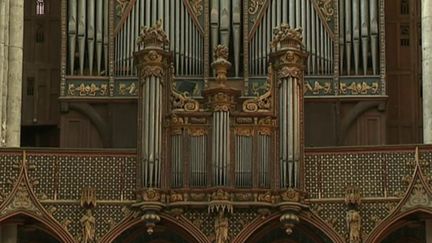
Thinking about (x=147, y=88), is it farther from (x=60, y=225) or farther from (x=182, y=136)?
(x=60, y=225)

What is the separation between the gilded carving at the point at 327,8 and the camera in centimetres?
3312

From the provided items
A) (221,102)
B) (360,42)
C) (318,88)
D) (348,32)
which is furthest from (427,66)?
(221,102)

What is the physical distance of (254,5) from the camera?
33.3 m

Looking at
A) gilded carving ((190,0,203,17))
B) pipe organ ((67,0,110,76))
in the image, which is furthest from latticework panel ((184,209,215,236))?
gilded carving ((190,0,203,17))

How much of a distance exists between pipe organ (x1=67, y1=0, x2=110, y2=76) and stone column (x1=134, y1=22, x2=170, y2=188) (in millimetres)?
2701

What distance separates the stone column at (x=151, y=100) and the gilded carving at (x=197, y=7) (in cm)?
299

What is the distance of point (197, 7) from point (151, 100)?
4320 millimetres

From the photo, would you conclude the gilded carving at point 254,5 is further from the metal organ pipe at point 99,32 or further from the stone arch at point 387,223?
the stone arch at point 387,223

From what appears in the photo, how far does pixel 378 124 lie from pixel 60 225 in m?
8.29

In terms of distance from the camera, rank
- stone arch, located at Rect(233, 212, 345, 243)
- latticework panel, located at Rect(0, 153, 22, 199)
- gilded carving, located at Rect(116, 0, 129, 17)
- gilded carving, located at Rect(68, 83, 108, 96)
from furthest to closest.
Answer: gilded carving, located at Rect(116, 0, 129, 17) < gilded carving, located at Rect(68, 83, 108, 96) < latticework panel, located at Rect(0, 153, 22, 199) < stone arch, located at Rect(233, 212, 345, 243)

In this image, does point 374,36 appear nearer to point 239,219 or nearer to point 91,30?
point 239,219

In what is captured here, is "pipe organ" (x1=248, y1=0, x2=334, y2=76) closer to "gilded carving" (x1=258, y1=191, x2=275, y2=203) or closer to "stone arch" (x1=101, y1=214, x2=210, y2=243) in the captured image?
"gilded carving" (x1=258, y1=191, x2=275, y2=203)

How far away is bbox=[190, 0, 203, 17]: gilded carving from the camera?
1314 inches

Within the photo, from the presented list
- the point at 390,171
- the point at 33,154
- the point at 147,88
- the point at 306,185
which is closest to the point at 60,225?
the point at 33,154
